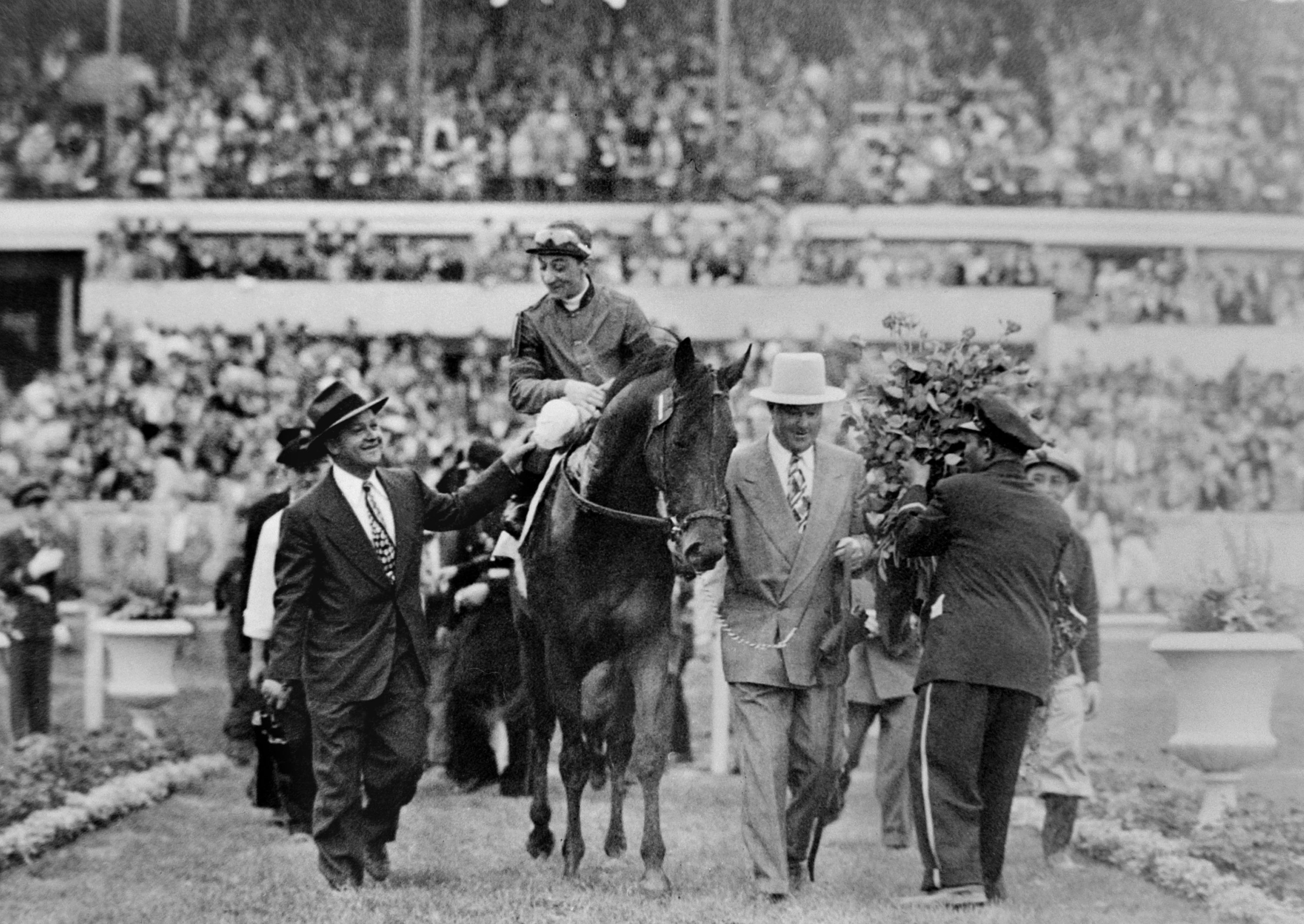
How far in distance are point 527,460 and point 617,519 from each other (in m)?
0.73

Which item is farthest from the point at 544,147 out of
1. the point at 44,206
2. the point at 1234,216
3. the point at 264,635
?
the point at 264,635

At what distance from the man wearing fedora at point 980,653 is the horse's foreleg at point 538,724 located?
188cm

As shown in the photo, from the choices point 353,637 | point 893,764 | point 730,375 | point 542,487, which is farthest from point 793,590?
point 893,764

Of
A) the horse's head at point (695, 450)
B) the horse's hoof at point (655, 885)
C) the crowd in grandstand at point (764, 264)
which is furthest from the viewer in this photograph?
A: the crowd in grandstand at point (764, 264)

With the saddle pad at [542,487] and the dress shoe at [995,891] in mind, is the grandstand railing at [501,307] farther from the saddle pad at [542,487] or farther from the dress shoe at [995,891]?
the dress shoe at [995,891]

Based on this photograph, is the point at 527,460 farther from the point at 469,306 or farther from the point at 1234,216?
the point at 1234,216

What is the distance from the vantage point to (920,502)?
7.20m

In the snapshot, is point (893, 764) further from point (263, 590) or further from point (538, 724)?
point (263, 590)

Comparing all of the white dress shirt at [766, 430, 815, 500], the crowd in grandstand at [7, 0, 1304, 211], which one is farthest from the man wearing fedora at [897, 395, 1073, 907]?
the crowd in grandstand at [7, 0, 1304, 211]

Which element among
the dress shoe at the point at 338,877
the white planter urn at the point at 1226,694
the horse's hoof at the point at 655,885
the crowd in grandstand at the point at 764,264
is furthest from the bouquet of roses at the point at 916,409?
the crowd in grandstand at the point at 764,264

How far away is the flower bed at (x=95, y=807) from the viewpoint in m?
8.38

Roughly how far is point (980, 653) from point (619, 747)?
182 centimetres

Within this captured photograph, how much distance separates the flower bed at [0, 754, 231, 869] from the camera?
838 cm

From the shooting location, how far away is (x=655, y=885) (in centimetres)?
689
